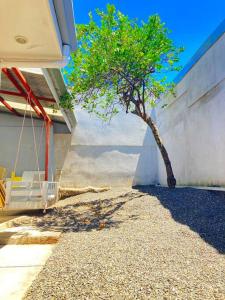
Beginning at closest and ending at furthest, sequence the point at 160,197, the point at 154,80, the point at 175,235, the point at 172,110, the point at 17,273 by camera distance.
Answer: the point at 17,273 < the point at 175,235 < the point at 160,197 < the point at 154,80 < the point at 172,110

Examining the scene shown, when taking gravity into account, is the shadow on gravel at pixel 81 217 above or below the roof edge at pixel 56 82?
below

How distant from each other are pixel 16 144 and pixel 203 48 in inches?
295

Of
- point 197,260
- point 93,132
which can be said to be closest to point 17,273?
point 197,260

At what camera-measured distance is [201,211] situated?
454cm

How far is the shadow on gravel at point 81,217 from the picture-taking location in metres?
4.44

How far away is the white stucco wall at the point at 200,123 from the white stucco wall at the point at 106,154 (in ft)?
5.60

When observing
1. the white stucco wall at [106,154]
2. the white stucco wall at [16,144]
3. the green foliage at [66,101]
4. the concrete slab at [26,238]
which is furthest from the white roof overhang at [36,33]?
the white stucco wall at [106,154]

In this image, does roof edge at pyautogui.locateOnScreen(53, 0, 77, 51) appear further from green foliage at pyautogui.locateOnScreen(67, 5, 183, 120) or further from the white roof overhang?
green foliage at pyautogui.locateOnScreen(67, 5, 183, 120)

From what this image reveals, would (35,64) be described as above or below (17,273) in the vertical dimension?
above

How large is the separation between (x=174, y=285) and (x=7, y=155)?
8931 millimetres

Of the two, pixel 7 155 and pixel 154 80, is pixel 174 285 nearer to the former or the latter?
pixel 154 80

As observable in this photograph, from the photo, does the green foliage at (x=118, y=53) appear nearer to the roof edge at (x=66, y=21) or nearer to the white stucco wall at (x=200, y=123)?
the white stucco wall at (x=200, y=123)

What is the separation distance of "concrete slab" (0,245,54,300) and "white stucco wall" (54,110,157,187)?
7146 millimetres

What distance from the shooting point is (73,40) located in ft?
7.96
